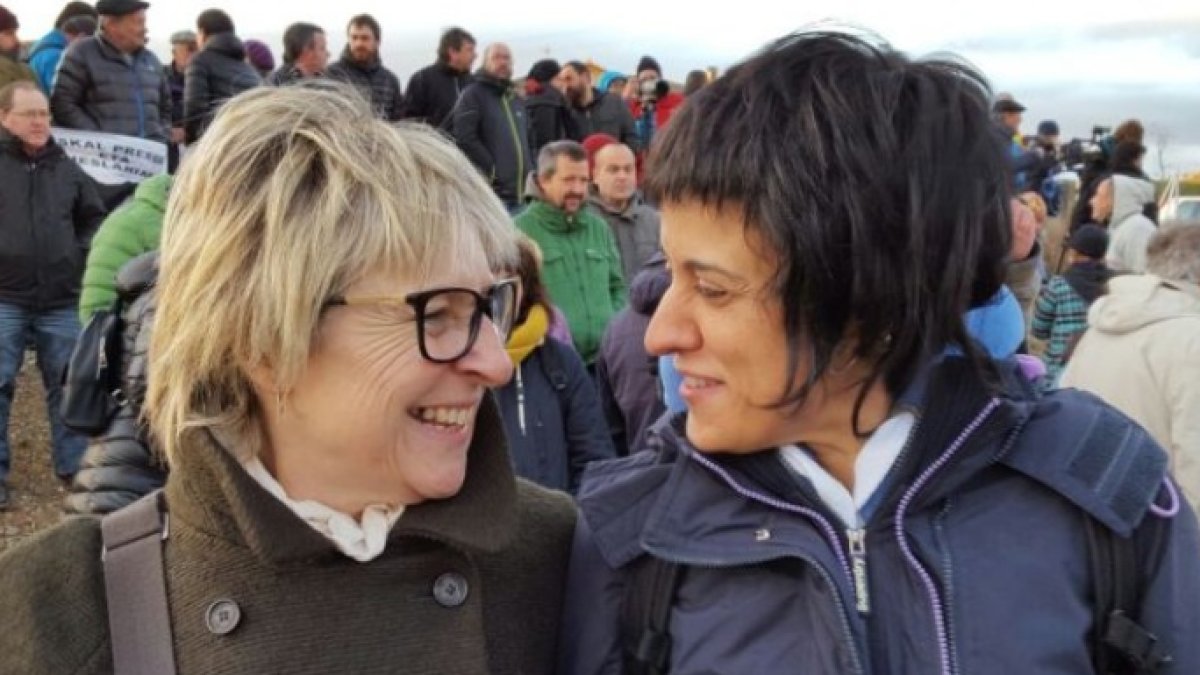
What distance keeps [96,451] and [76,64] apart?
6045 mm

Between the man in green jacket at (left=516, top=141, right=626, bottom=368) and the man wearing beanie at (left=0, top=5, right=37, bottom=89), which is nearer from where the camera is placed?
the man in green jacket at (left=516, top=141, right=626, bottom=368)

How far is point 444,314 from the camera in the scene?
1822 mm

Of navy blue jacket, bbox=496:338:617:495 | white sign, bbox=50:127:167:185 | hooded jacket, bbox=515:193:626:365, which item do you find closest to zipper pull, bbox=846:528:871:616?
navy blue jacket, bbox=496:338:617:495

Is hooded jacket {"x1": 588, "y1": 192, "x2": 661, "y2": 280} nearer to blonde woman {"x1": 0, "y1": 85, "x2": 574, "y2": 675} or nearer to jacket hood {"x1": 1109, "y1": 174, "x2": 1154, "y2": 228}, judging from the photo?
blonde woman {"x1": 0, "y1": 85, "x2": 574, "y2": 675}

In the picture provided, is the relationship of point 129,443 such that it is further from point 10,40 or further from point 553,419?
point 10,40

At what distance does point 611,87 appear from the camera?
571 inches

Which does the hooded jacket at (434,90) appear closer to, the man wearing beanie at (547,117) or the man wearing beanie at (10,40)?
the man wearing beanie at (547,117)

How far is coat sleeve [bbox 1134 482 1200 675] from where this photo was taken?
154cm

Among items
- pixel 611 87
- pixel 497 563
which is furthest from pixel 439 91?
pixel 497 563

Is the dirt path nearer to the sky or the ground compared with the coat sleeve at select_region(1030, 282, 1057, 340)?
nearer to the ground

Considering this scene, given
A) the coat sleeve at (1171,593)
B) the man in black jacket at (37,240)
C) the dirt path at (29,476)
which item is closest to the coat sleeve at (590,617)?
the coat sleeve at (1171,593)

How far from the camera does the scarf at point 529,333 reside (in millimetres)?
4066

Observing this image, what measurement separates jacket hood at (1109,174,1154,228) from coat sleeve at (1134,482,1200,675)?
1012 centimetres

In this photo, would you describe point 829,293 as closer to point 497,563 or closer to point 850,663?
point 850,663
